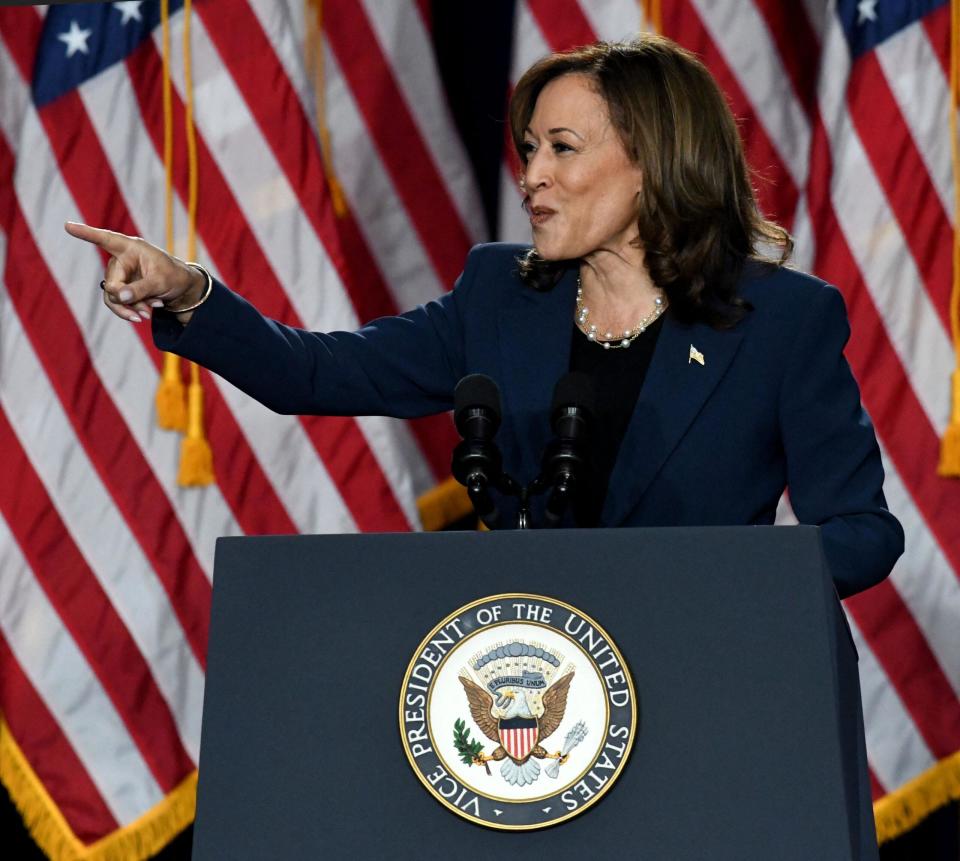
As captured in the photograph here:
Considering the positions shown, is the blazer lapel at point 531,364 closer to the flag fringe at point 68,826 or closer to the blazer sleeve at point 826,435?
the blazer sleeve at point 826,435

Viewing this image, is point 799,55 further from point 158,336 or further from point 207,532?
point 158,336

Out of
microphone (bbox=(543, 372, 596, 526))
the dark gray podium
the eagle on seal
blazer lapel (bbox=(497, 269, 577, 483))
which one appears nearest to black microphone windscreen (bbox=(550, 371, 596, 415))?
microphone (bbox=(543, 372, 596, 526))

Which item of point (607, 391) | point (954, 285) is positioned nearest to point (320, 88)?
point (954, 285)

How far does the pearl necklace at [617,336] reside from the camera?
1.82m

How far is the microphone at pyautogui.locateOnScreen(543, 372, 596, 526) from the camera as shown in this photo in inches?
50.9

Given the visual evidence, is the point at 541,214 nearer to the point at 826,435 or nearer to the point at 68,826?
the point at 826,435

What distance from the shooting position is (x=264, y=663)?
1198mm

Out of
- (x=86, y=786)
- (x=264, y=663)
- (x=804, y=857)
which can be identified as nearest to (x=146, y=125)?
(x=86, y=786)

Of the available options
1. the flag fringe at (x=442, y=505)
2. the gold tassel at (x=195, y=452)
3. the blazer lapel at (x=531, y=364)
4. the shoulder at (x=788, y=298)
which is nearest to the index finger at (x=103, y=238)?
the blazer lapel at (x=531, y=364)

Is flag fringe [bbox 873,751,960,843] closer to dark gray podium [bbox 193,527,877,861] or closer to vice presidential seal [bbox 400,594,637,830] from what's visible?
dark gray podium [bbox 193,527,877,861]

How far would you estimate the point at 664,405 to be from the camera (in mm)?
1693

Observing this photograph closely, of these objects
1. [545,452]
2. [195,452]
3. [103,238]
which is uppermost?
[103,238]

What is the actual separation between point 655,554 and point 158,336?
700mm

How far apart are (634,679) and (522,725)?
0.09m
